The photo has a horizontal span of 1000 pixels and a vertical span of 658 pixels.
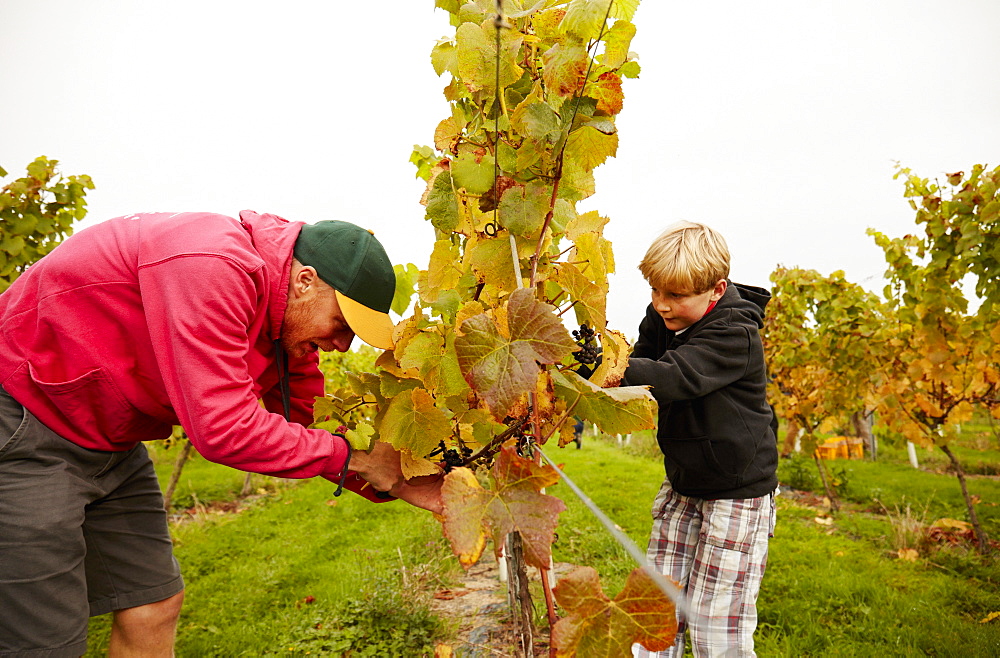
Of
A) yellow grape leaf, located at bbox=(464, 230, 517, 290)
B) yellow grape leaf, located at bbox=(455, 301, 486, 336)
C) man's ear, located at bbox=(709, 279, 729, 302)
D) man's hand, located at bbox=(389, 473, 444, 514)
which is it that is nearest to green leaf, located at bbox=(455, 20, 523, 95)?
yellow grape leaf, located at bbox=(464, 230, 517, 290)

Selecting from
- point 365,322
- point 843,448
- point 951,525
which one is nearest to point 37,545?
point 365,322

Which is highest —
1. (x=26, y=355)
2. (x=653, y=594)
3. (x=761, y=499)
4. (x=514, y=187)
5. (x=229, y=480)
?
(x=514, y=187)

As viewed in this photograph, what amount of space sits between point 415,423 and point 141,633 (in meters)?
1.47

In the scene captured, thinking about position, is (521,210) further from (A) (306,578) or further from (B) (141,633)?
(A) (306,578)

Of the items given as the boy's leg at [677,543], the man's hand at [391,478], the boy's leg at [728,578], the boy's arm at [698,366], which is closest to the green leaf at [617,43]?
the boy's arm at [698,366]

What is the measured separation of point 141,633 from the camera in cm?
195

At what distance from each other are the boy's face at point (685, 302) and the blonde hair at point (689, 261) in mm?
22

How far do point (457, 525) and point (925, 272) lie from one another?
494cm

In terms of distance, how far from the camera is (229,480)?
27.7 ft

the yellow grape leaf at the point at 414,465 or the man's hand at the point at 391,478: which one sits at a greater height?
the yellow grape leaf at the point at 414,465

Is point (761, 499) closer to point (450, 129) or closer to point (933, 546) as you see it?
point (450, 129)

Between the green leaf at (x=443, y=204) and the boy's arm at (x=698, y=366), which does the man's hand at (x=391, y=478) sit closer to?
the green leaf at (x=443, y=204)

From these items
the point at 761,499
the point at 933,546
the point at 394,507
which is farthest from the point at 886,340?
the point at 394,507

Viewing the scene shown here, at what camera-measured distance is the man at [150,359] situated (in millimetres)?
1374
